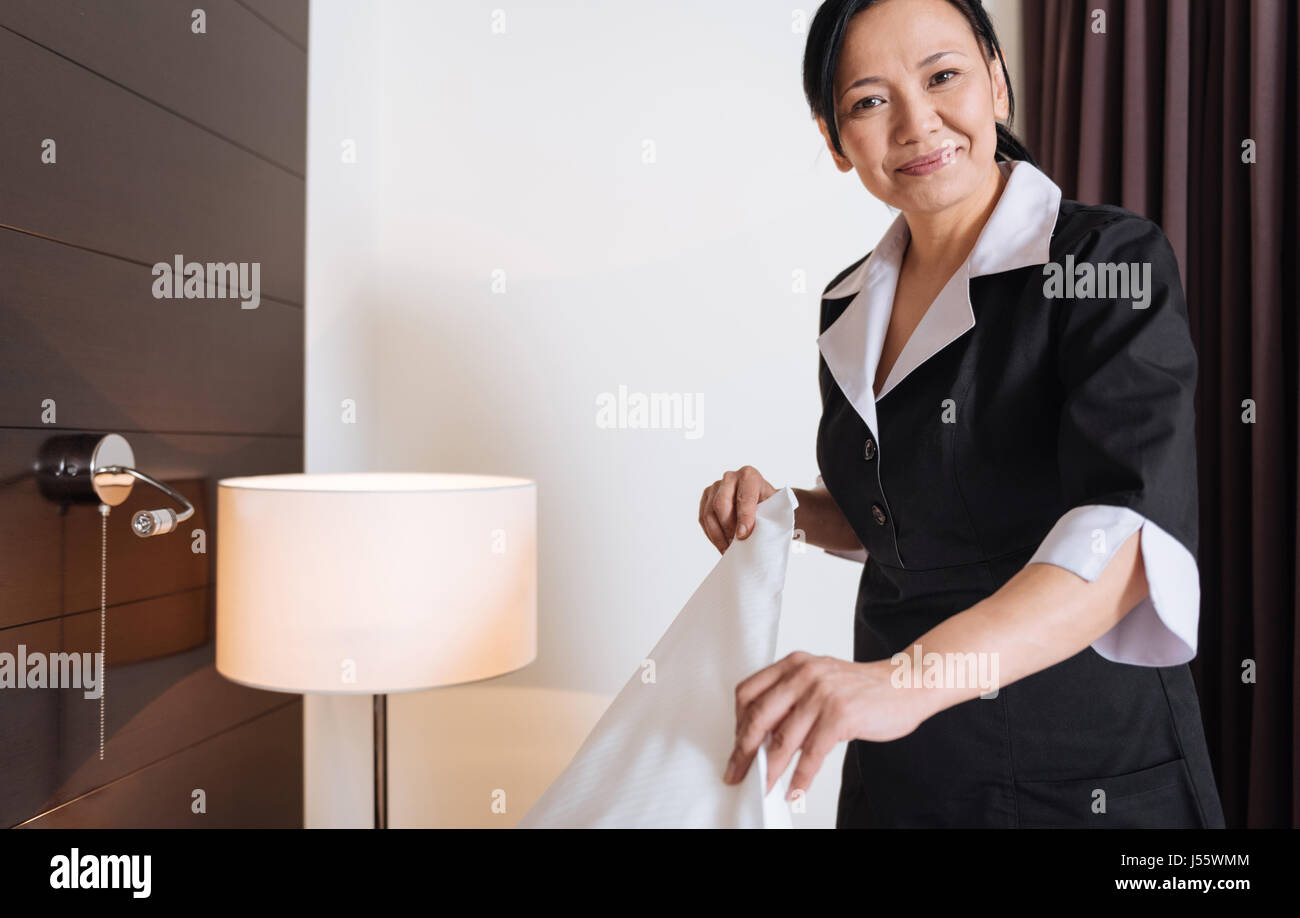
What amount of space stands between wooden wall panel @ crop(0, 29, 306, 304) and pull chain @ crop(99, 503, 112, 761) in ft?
1.27

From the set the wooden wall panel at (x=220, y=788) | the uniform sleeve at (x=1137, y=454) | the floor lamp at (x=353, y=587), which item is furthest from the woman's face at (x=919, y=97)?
the wooden wall panel at (x=220, y=788)

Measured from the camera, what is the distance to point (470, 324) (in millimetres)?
1921

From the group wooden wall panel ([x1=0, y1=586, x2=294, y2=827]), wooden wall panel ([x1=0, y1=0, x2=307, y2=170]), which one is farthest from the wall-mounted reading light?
wooden wall panel ([x1=0, y1=0, x2=307, y2=170])

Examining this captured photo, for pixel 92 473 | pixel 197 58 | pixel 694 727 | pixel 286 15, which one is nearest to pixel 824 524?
pixel 694 727

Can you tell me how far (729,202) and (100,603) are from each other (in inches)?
52.4

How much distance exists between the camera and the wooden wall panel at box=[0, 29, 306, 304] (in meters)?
1.12

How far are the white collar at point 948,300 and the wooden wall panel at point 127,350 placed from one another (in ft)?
3.26

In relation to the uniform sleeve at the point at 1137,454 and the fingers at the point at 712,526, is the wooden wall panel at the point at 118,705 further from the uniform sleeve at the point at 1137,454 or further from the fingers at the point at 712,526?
the uniform sleeve at the point at 1137,454

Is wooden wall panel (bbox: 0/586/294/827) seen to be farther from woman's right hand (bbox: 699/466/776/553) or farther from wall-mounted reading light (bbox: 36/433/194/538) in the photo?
woman's right hand (bbox: 699/466/776/553)

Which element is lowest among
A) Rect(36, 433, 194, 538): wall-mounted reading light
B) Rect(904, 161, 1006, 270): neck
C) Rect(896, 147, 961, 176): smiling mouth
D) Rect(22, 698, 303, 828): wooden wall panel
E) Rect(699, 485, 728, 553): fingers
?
Rect(22, 698, 303, 828): wooden wall panel

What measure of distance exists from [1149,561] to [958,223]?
0.51 metres

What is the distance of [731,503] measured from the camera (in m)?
1.02

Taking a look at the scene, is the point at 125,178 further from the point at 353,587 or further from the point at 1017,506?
the point at 1017,506
